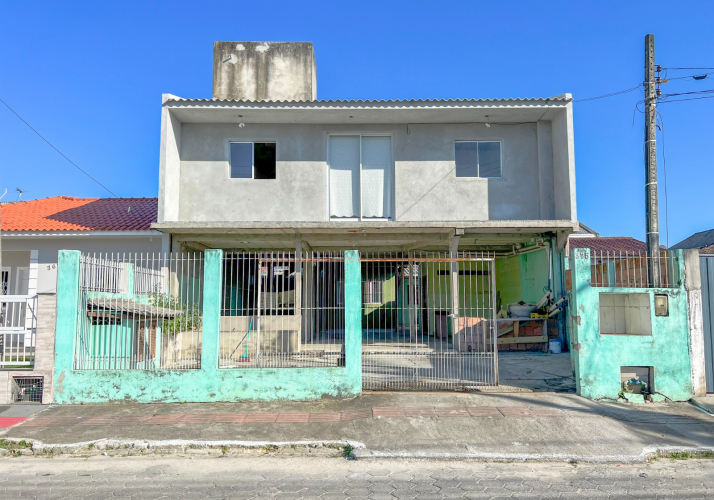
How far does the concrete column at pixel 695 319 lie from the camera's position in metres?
8.32

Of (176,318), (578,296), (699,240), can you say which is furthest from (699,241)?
(176,318)

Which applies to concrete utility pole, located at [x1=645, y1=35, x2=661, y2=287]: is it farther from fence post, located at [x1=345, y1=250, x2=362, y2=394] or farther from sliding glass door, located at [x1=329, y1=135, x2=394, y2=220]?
sliding glass door, located at [x1=329, y1=135, x2=394, y2=220]

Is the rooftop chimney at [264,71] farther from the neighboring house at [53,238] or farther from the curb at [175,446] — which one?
the curb at [175,446]

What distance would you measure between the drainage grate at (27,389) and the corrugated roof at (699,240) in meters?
35.9

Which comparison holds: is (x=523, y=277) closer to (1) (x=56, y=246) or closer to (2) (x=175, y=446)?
(2) (x=175, y=446)

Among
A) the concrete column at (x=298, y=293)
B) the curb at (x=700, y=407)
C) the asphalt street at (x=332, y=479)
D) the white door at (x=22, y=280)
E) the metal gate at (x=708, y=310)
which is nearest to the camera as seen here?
the asphalt street at (x=332, y=479)

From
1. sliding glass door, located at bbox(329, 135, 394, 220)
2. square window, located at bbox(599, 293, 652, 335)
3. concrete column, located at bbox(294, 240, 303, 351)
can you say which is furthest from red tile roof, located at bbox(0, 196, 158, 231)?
square window, located at bbox(599, 293, 652, 335)

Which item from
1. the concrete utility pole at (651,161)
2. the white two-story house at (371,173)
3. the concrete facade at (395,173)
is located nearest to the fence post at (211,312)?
the white two-story house at (371,173)

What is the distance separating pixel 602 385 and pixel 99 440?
7401 millimetres

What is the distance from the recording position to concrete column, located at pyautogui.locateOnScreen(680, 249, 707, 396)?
8.32m

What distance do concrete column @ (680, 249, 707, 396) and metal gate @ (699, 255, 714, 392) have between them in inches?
5.9

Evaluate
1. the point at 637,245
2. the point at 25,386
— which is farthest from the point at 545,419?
the point at 637,245

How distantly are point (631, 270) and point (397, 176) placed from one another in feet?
20.9

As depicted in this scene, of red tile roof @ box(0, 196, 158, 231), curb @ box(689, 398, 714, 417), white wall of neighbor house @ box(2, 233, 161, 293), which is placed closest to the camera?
curb @ box(689, 398, 714, 417)
